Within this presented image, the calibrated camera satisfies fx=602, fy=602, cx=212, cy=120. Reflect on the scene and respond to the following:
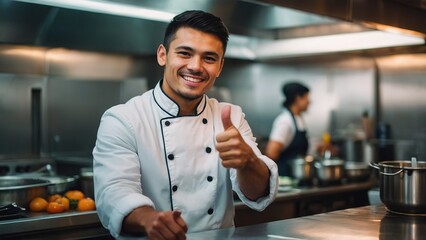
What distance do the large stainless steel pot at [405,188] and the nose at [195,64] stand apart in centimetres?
89

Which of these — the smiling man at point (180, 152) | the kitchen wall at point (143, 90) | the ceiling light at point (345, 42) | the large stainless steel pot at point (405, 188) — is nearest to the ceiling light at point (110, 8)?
the kitchen wall at point (143, 90)

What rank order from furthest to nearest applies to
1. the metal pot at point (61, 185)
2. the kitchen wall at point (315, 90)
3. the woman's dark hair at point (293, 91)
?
1. the kitchen wall at point (315, 90)
2. the woman's dark hair at point (293, 91)
3. the metal pot at point (61, 185)

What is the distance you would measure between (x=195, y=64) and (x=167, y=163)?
39 cm

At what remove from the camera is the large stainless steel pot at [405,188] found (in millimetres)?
2361

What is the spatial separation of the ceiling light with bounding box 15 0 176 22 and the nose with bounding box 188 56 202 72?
183 centimetres

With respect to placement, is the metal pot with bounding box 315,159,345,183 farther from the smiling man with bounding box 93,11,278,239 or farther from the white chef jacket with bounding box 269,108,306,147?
the smiling man with bounding box 93,11,278,239

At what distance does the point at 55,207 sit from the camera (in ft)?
9.72

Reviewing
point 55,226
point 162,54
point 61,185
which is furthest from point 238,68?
point 162,54

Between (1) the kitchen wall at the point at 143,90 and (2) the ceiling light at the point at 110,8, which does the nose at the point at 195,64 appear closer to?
(2) the ceiling light at the point at 110,8

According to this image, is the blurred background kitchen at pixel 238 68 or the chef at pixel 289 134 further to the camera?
the chef at pixel 289 134

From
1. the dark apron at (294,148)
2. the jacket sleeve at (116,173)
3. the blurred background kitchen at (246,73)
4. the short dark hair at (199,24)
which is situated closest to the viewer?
the jacket sleeve at (116,173)

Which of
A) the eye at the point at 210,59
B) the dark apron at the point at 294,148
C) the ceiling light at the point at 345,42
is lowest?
the dark apron at the point at 294,148

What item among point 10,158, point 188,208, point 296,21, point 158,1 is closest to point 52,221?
point 188,208

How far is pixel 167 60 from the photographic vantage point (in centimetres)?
225
